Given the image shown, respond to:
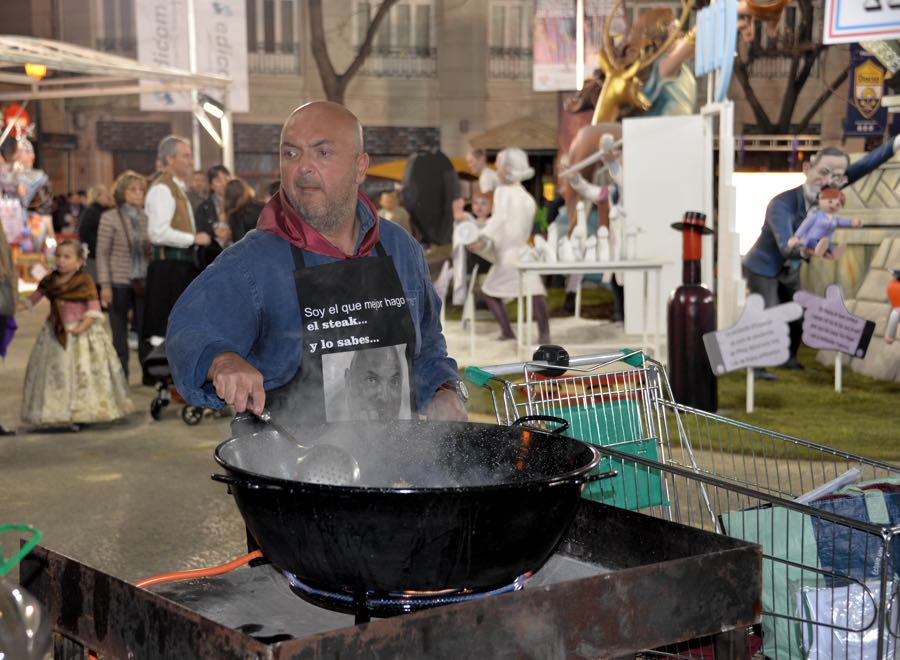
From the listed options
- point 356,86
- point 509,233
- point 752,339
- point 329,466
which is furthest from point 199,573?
point 356,86

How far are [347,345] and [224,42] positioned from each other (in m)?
16.5

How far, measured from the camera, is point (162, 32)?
17906 mm

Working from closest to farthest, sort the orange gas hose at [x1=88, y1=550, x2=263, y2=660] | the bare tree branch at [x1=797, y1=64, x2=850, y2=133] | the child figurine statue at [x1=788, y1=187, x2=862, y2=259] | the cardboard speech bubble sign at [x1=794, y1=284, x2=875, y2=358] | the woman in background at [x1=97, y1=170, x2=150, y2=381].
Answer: the orange gas hose at [x1=88, y1=550, x2=263, y2=660] < the cardboard speech bubble sign at [x1=794, y1=284, x2=875, y2=358] < the woman in background at [x1=97, y1=170, x2=150, y2=381] < the child figurine statue at [x1=788, y1=187, x2=862, y2=259] < the bare tree branch at [x1=797, y1=64, x2=850, y2=133]

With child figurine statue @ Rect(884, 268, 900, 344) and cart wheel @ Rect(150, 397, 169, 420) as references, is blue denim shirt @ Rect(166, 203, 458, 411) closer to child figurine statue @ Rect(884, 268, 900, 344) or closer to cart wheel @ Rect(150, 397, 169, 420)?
cart wheel @ Rect(150, 397, 169, 420)

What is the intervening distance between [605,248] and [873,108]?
13.7 m

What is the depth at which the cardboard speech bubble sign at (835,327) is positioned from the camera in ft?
30.6

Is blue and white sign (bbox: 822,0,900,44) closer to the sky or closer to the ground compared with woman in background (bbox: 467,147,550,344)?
A: closer to the sky

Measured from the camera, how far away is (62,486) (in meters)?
7.27

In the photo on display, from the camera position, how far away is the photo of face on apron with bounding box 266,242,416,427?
10.2 ft

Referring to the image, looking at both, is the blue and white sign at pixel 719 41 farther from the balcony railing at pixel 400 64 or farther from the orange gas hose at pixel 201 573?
the balcony railing at pixel 400 64

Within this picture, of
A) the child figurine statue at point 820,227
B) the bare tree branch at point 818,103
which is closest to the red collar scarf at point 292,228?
the child figurine statue at point 820,227

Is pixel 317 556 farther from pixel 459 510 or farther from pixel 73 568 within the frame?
pixel 73 568

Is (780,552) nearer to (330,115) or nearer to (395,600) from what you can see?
(395,600)

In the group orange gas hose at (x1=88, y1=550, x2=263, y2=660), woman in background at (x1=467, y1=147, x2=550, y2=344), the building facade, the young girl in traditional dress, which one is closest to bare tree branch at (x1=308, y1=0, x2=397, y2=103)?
the building facade
